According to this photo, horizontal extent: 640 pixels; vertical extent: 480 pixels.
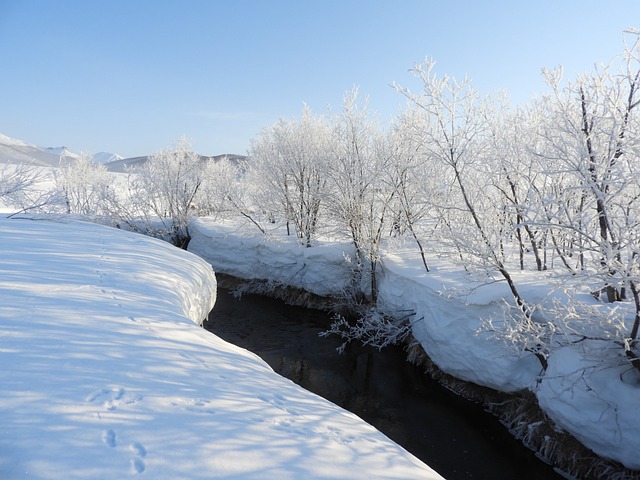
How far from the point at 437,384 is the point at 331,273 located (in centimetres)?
632

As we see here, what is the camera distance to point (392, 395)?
839 centimetres

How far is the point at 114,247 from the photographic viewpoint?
7.98 m

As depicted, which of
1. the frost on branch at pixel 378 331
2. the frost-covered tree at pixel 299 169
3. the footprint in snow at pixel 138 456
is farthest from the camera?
the frost-covered tree at pixel 299 169

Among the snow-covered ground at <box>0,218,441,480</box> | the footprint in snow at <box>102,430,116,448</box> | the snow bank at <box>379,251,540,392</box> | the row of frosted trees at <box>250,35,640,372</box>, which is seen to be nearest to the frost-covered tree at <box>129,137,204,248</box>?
the row of frosted trees at <box>250,35,640,372</box>

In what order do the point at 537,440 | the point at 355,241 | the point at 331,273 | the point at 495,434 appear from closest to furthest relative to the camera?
the point at 537,440, the point at 495,434, the point at 355,241, the point at 331,273

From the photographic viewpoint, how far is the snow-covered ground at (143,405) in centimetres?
219

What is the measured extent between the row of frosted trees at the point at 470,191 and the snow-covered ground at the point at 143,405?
3.32 meters

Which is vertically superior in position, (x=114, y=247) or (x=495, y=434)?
(x=114, y=247)

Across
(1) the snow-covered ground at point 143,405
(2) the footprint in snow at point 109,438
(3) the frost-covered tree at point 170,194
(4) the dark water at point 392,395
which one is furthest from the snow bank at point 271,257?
(2) the footprint in snow at point 109,438

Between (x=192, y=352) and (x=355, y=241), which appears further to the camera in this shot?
(x=355, y=241)

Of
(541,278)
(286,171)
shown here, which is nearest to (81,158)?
(286,171)

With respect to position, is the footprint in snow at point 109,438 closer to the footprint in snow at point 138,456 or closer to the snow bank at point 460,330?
the footprint in snow at point 138,456

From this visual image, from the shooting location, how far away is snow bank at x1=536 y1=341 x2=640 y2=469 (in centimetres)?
502

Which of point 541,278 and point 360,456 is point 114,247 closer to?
point 360,456
